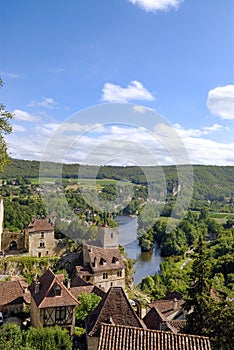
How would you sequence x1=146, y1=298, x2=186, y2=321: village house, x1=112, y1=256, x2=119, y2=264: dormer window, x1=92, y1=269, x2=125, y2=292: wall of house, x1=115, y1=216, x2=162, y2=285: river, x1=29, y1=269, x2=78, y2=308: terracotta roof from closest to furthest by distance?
x1=29, y1=269, x2=78, y2=308: terracotta roof
x1=146, y1=298, x2=186, y2=321: village house
x1=92, y1=269, x2=125, y2=292: wall of house
x1=112, y1=256, x2=119, y2=264: dormer window
x1=115, y1=216, x2=162, y2=285: river

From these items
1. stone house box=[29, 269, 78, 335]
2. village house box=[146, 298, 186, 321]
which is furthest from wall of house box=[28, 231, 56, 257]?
stone house box=[29, 269, 78, 335]

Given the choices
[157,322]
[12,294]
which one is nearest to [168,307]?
[157,322]

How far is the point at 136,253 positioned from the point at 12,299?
129ft

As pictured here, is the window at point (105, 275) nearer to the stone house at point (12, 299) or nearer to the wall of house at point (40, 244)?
the stone house at point (12, 299)

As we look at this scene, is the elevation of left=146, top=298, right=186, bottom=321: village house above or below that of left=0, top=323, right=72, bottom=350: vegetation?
below

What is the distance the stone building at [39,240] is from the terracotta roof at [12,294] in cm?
1058

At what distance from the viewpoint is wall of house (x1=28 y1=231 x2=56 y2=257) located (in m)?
37.8

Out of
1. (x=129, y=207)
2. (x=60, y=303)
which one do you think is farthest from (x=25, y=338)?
(x=129, y=207)

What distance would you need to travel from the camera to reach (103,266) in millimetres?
32594

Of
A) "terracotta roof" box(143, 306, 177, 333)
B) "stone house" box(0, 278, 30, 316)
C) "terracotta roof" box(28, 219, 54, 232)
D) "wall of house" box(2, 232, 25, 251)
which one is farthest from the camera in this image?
"wall of house" box(2, 232, 25, 251)

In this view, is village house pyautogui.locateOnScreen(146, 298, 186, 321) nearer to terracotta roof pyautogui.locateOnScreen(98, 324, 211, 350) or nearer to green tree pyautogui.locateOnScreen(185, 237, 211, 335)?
green tree pyautogui.locateOnScreen(185, 237, 211, 335)

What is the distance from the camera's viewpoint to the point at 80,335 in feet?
65.5

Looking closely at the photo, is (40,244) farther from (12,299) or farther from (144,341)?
(144,341)

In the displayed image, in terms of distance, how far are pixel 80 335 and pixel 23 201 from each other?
200 ft
